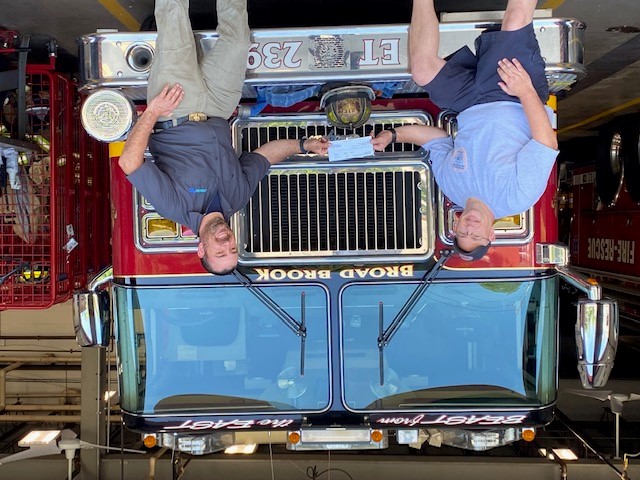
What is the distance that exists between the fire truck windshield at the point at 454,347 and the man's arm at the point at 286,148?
690 millimetres

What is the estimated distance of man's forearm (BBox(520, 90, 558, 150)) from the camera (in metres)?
2.40

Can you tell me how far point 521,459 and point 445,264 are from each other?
2.86 m

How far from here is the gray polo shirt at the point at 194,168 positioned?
262cm

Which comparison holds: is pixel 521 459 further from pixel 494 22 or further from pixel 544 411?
pixel 494 22

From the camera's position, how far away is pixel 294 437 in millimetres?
2943

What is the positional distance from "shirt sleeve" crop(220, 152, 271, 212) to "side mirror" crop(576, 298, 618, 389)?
1.60 meters

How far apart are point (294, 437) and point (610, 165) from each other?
550 cm

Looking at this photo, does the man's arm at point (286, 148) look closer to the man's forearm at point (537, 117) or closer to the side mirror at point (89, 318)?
the man's forearm at point (537, 117)

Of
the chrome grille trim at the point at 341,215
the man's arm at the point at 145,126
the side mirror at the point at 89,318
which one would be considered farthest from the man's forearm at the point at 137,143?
the side mirror at the point at 89,318

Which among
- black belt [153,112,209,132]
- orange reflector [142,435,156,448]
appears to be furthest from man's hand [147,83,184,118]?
orange reflector [142,435,156,448]

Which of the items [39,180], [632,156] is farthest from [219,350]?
[632,156]

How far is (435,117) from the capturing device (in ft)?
9.68

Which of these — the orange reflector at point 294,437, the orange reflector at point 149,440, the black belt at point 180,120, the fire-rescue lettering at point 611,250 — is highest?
the black belt at point 180,120

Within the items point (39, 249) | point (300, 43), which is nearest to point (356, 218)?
point (300, 43)
